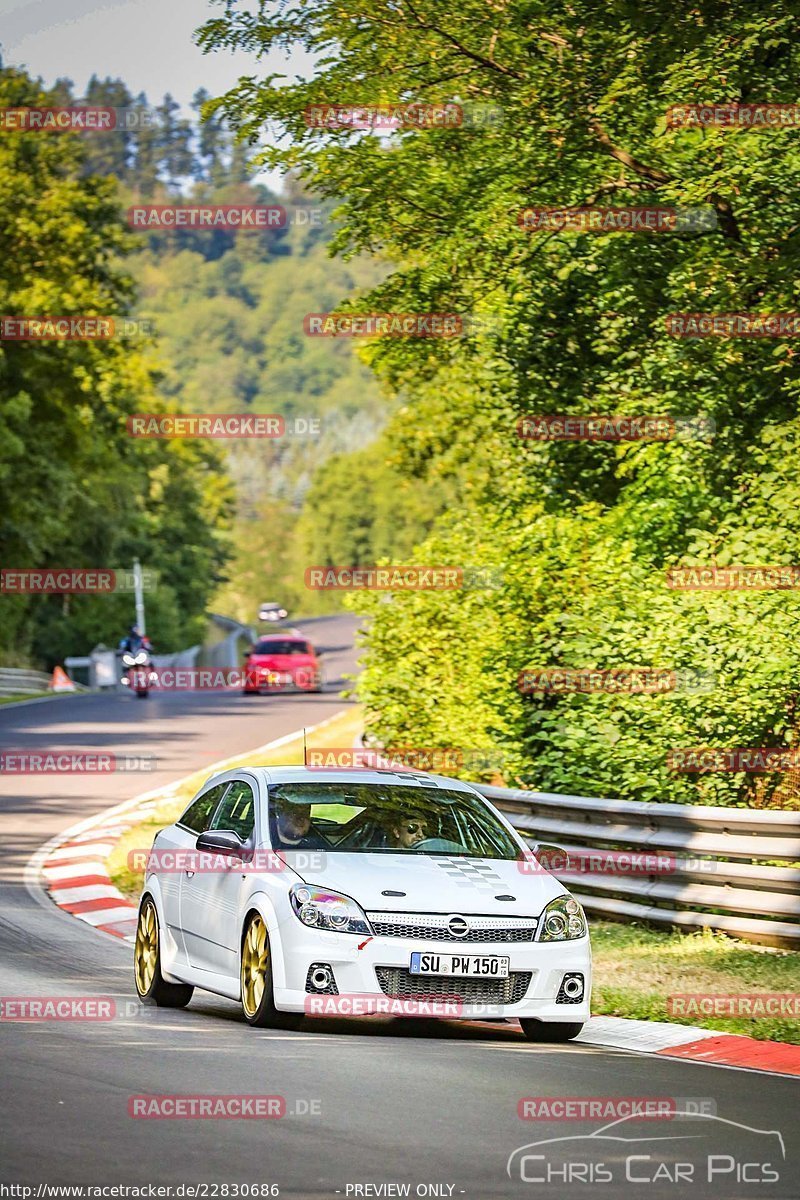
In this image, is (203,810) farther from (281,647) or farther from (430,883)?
(281,647)

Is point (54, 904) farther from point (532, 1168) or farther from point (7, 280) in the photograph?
point (7, 280)

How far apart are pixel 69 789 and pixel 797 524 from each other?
43.0 feet

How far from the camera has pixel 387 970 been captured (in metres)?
9.51

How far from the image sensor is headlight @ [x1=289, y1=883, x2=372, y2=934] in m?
9.55

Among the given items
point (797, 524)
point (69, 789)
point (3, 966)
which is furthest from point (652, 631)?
point (69, 789)

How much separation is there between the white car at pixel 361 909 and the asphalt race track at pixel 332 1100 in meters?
0.23

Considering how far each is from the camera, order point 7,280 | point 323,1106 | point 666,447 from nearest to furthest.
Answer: point 323,1106 < point 666,447 < point 7,280

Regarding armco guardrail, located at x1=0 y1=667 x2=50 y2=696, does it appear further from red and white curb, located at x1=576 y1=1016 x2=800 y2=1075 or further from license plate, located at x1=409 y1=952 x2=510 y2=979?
license plate, located at x1=409 y1=952 x2=510 y2=979

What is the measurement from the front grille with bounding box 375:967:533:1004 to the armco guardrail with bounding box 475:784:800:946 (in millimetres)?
1547

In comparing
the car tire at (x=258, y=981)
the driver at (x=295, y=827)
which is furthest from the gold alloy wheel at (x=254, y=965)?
the driver at (x=295, y=827)

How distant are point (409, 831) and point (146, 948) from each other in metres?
1.85

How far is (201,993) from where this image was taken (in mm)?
12008

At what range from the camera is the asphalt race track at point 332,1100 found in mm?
6312

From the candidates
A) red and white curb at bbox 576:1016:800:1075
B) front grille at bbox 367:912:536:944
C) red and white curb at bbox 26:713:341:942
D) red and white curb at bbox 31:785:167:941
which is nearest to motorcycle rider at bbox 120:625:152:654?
red and white curb at bbox 26:713:341:942
